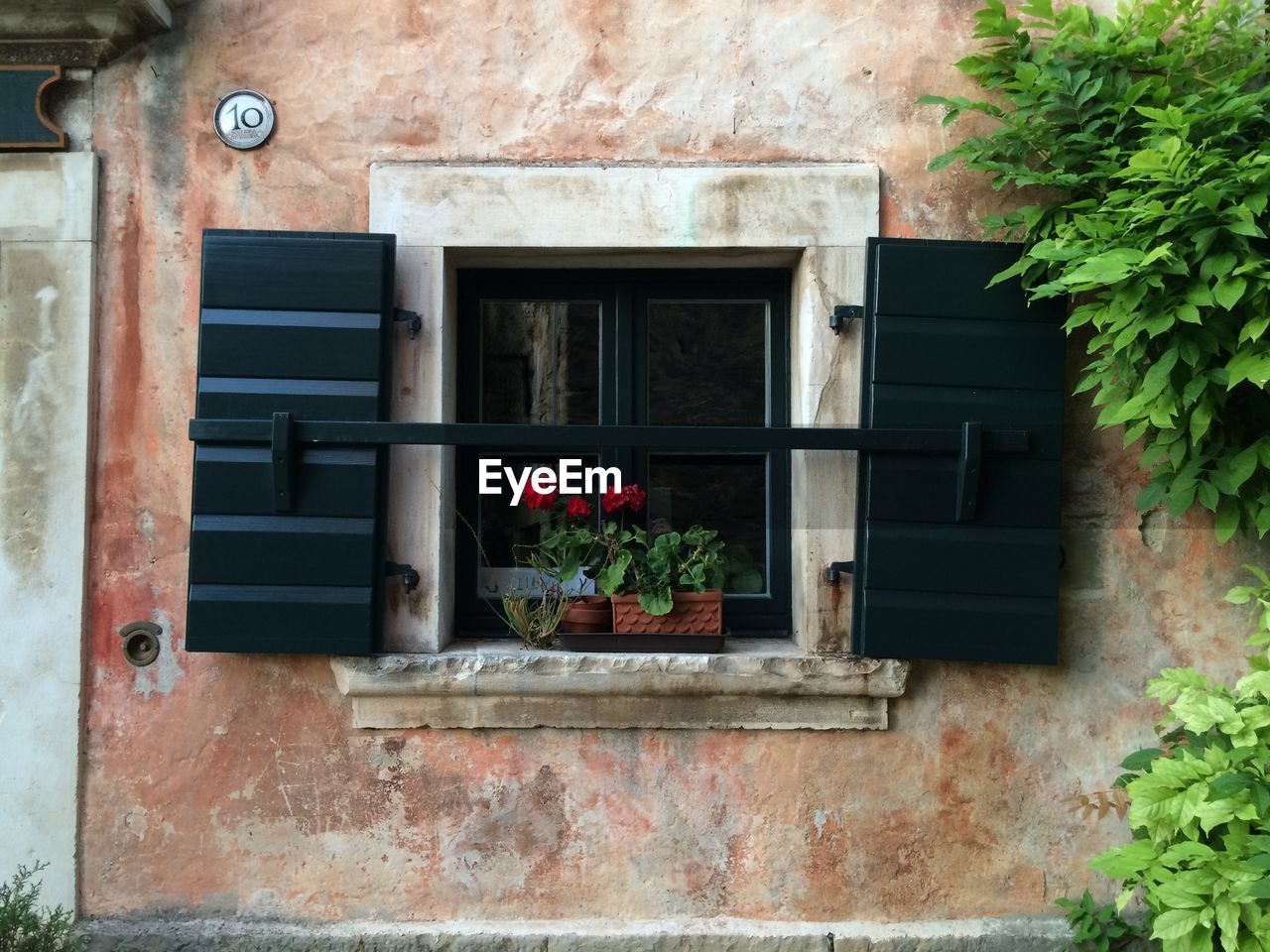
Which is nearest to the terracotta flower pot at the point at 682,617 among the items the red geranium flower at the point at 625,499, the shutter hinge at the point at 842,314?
the red geranium flower at the point at 625,499

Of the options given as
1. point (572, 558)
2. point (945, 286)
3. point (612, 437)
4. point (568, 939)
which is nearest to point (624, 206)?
point (612, 437)

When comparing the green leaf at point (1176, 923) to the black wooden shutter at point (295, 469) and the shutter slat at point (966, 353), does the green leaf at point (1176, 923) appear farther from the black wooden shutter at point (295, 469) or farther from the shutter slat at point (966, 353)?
the black wooden shutter at point (295, 469)

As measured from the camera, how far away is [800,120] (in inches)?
129

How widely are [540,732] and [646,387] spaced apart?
115 cm

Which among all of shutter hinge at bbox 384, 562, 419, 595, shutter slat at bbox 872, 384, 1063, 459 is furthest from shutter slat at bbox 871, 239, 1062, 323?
shutter hinge at bbox 384, 562, 419, 595

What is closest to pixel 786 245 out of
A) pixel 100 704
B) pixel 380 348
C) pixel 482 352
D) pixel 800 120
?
pixel 800 120

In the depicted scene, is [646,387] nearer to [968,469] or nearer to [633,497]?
[633,497]

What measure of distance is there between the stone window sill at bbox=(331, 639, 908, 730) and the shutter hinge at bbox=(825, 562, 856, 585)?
0.23m

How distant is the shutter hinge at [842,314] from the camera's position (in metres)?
3.21

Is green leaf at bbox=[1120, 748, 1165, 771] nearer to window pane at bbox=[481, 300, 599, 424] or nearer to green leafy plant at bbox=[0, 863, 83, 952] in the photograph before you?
window pane at bbox=[481, 300, 599, 424]

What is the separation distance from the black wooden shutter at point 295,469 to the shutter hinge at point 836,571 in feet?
4.49

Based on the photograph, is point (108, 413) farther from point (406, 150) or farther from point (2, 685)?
point (406, 150)

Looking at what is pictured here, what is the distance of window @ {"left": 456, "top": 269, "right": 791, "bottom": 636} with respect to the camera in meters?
3.48

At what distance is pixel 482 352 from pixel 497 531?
0.60 m
